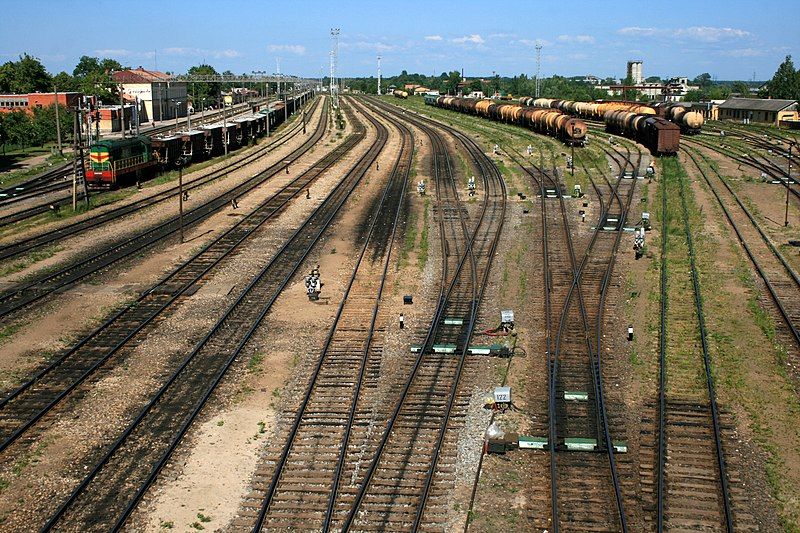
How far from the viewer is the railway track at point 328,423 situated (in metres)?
13.9

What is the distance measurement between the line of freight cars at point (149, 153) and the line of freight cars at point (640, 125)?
32.9 m

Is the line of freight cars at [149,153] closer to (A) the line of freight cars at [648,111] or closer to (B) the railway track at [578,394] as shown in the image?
(B) the railway track at [578,394]

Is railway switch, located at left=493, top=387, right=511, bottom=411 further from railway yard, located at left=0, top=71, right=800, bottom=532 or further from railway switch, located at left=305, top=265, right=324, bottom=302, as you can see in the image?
railway switch, located at left=305, top=265, right=324, bottom=302

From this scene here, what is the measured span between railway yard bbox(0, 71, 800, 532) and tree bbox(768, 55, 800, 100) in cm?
8856

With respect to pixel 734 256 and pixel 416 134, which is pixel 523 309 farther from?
pixel 416 134

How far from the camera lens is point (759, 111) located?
99562 millimetres

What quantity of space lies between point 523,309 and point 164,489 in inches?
501

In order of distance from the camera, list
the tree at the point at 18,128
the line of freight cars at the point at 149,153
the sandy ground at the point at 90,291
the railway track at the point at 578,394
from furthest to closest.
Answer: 1. the tree at the point at 18,128
2. the line of freight cars at the point at 149,153
3. the sandy ground at the point at 90,291
4. the railway track at the point at 578,394

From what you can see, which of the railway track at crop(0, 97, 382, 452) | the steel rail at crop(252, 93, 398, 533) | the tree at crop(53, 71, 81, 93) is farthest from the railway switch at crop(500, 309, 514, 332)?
the tree at crop(53, 71, 81, 93)

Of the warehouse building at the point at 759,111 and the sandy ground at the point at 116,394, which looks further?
the warehouse building at the point at 759,111

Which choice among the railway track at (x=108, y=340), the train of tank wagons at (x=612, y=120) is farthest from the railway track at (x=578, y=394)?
the train of tank wagons at (x=612, y=120)

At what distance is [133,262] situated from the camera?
30547 millimetres

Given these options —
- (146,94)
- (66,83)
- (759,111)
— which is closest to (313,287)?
(759,111)

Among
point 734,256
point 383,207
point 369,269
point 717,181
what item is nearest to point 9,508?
point 369,269
